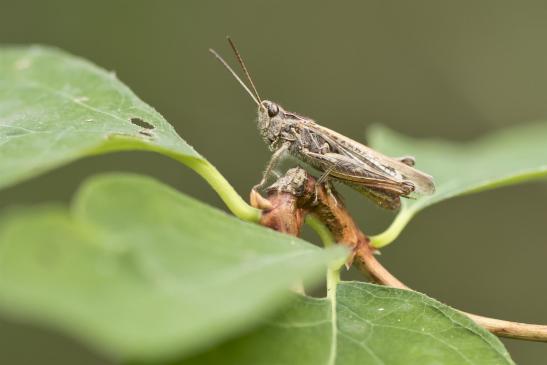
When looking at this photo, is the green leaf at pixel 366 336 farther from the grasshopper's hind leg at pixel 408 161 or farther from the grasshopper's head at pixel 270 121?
the grasshopper's head at pixel 270 121

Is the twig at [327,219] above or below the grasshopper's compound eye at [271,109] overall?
below

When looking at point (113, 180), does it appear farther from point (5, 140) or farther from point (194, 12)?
point (194, 12)

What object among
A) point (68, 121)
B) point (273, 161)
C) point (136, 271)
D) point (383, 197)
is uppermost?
point (273, 161)

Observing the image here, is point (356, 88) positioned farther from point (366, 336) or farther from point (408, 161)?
point (366, 336)

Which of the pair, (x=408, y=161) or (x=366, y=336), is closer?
(x=366, y=336)

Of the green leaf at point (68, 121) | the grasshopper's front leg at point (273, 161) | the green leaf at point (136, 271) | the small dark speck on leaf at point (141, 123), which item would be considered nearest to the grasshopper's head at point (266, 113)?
the grasshopper's front leg at point (273, 161)

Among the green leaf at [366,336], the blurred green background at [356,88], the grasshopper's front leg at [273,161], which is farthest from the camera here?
the blurred green background at [356,88]

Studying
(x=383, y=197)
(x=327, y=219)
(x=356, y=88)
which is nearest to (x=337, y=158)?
(x=383, y=197)
